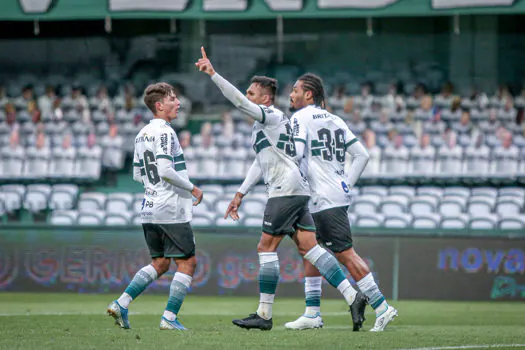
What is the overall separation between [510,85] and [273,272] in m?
16.9

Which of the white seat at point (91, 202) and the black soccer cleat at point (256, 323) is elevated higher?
the black soccer cleat at point (256, 323)

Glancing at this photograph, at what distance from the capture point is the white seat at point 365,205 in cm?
1625

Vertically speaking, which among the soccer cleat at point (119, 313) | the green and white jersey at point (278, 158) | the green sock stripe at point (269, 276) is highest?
the green and white jersey at point (278, 158)

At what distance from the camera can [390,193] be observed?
1766 cm

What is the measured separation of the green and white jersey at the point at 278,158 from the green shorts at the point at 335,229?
0.97ft

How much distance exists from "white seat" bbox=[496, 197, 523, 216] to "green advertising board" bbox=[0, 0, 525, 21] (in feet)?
16.8

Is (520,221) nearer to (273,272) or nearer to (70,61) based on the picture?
(273,272)

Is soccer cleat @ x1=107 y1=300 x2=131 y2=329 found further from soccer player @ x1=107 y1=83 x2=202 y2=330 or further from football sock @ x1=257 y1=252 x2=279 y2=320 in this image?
football sock @ x1=257 y1=252 x2=279 y2=320

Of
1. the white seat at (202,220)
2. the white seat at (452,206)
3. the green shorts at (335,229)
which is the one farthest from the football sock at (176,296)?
the white seat at (452,206)

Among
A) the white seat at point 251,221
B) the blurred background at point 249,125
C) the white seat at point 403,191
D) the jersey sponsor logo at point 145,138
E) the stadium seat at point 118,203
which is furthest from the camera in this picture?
the white seat at point 403,191

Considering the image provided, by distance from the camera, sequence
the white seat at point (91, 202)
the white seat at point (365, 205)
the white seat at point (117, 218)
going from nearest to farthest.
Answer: the white seat at point (117, 218)
the white seat at point (365, 205)
the white seat at point (91, 202)

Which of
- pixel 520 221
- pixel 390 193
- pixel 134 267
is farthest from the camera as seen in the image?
pixel 390 193

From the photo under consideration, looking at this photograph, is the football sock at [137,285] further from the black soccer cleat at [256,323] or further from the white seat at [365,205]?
the white seat at [365,205]

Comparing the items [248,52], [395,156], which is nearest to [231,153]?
[395,156]
